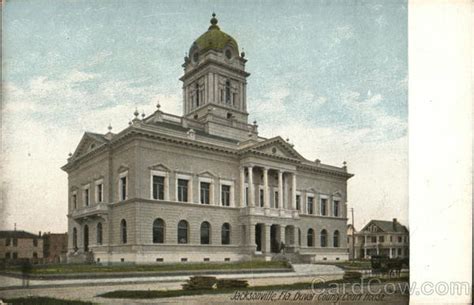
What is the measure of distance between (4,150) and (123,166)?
3.28m

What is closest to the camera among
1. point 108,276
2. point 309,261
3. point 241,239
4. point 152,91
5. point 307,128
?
point 108,276

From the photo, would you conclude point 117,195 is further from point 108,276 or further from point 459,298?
point 459,298

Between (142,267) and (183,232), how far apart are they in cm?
276

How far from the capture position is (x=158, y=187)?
15211 mm

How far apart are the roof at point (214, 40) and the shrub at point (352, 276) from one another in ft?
24.2

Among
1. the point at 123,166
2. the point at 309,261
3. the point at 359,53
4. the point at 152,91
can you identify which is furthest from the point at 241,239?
the point at 359,53

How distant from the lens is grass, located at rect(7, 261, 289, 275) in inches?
482

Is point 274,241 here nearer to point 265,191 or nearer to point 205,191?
point 265,191

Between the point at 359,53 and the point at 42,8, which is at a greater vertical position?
the point at 42,8

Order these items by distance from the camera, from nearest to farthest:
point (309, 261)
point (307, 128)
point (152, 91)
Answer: point (152, 91)
point (307, 128)
point (309, 261)

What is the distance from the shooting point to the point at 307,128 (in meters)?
14.0

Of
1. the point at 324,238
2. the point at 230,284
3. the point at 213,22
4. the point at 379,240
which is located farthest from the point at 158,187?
the point at 379,240

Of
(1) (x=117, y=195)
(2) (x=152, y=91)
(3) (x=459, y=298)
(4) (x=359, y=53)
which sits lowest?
(3) (x=459, y=298)

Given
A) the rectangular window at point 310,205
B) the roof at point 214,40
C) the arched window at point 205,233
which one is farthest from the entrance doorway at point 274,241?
the roof at point 214,40
